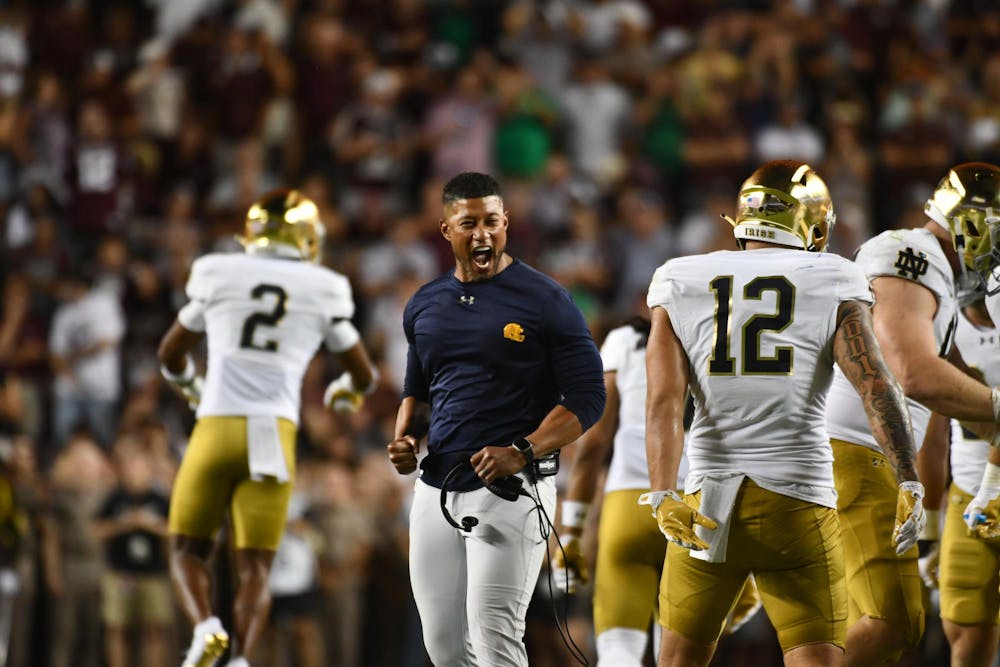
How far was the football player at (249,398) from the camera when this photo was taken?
725 centimetres

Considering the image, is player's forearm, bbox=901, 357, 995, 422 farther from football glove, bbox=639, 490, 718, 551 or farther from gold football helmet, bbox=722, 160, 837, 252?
football glove, bbox=639, 490, 718, 551

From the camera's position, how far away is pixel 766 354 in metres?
4.92

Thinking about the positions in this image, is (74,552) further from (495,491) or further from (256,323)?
(495,491)

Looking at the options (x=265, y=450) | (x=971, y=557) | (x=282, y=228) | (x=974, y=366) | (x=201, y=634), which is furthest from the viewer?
(x=282, y=228)

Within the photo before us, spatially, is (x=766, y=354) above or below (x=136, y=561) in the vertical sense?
above

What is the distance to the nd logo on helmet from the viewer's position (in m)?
5.52

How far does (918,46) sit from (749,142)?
2.52 meters

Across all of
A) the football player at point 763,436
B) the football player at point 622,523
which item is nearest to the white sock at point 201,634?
the football player at point 622,523

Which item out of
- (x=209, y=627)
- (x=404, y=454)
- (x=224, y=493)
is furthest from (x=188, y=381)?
(x=404, y=454)

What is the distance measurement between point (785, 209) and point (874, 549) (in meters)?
1.54

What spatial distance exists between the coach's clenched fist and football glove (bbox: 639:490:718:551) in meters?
1.12

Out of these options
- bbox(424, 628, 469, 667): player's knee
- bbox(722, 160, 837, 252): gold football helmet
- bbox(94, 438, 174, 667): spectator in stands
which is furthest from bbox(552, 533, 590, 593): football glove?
bbox(94, 438, 174, 667): spectator in stands

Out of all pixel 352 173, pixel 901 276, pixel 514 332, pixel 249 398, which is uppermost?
pixel 352 173

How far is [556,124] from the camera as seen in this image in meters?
14.6
